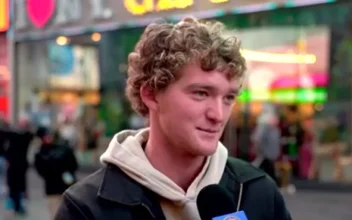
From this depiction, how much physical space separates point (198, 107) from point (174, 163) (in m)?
0.20

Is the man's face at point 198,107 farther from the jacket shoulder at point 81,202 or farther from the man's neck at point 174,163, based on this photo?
the jacket shoulder at point 81,202

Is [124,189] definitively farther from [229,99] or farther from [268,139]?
[268,139]

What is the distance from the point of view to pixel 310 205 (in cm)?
1123

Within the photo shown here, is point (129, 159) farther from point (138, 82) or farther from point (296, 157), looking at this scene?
point (296, 157)

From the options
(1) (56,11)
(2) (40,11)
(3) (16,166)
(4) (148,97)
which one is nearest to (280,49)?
(1) (56,11)

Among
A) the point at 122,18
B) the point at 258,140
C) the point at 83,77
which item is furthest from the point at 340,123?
the point at 83,77

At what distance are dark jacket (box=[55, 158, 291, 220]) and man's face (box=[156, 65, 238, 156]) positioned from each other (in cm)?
17

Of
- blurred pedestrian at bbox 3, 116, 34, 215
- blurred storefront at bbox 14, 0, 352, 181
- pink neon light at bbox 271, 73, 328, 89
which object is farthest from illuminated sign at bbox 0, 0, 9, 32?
pink neon light at bbox 271, 73, 328, 89

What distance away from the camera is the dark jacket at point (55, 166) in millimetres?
7555

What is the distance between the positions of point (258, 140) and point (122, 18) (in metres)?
3.58

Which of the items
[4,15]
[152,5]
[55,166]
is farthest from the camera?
[4,15]

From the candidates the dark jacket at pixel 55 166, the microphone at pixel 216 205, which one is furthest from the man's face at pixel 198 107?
the dark jacket at pixel 55 166

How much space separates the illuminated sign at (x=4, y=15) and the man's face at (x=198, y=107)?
14.2 metres

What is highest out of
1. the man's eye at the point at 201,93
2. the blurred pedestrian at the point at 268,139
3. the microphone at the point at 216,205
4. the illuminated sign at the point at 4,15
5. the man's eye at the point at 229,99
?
the man's eye at the point at 201,93
